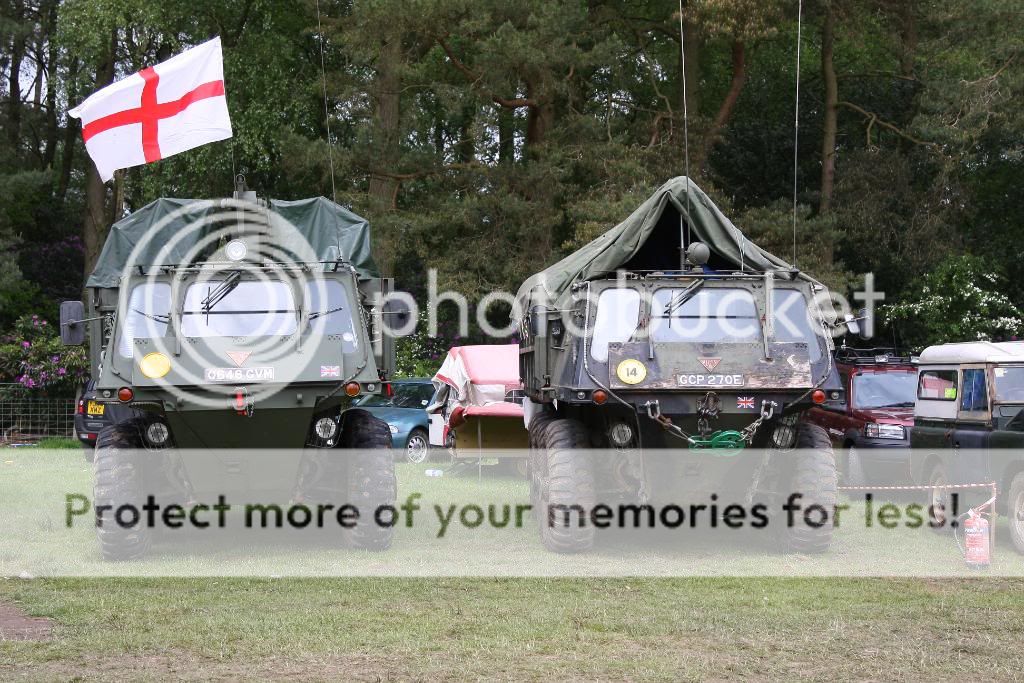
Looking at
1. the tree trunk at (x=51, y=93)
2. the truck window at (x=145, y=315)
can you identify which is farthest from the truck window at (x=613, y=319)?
the tree trunk at (x=51, y=93)

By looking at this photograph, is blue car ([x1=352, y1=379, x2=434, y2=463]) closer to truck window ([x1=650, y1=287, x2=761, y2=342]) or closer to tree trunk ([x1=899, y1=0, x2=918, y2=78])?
truck window ([x1=650, y1=287, x2=761, y2=342])

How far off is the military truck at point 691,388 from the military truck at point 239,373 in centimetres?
160

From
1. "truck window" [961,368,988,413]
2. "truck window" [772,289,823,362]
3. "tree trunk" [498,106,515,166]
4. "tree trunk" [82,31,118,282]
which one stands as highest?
"tree trunk" [498,106,515,166]

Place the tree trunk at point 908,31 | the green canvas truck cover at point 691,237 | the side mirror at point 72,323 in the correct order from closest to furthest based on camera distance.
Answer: the side mirror at point 72,323 → the green canvas truck cover at point 691,237 → the tree trunk at point 908,31

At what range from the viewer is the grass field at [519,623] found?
7062 millimetres

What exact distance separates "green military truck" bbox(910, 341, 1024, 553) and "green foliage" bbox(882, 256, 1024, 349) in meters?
15.1

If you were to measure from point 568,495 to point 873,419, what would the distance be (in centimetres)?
720

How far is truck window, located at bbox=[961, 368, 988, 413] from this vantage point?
11977 mm

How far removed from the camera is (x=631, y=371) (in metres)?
10.9

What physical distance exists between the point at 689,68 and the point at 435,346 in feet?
28.8

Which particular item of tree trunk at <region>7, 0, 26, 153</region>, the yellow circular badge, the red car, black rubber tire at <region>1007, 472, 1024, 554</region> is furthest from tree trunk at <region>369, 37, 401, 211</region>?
black rubber tire at <region>1007, 472, 1024, 554</region>

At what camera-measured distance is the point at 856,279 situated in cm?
2712

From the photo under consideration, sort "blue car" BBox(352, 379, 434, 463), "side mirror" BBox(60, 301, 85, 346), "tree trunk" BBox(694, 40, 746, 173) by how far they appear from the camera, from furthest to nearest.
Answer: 1. "tree trunk" BBox(694, 40, 746, 173)
2. "blue car" BBox(352, 379, 434, 463)
3. "side mirror" BBox(60, 301, 85, 346)

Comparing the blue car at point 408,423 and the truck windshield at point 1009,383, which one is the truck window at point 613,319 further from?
the blue car at point 408,423
